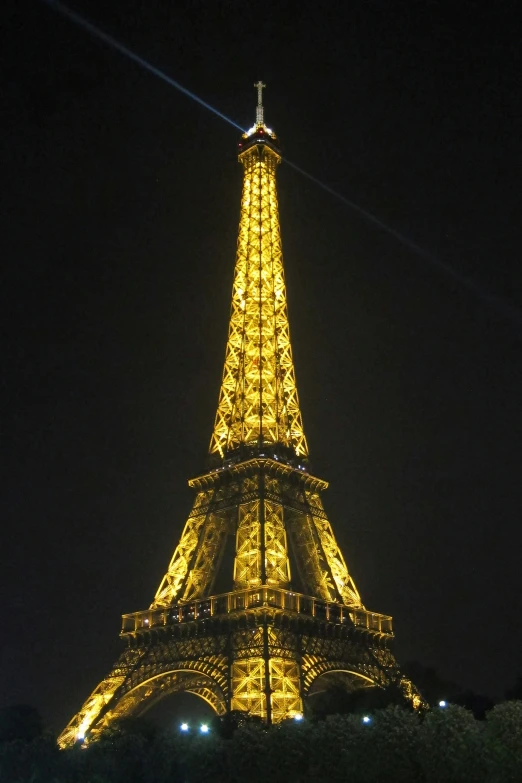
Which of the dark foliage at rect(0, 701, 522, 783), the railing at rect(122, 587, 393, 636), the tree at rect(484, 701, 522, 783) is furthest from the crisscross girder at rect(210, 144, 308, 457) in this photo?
the tree at rect(484, 701, 522, 783)

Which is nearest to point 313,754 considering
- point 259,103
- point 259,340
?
point 259,340

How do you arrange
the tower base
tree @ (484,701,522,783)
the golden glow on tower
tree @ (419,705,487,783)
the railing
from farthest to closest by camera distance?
the golden glow on tower → the railing → the tower base → tree @ (419,705,487,783) → tree @ (484,701,522,783)

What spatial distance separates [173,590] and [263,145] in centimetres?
3013

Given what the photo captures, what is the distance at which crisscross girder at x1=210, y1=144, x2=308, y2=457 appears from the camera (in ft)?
166

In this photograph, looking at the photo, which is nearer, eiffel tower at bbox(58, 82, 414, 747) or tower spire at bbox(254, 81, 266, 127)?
eiffel tower at bbox(58, 82, 414, 747)

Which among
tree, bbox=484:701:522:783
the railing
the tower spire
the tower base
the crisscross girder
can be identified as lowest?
tree, bbox=484:701:522:783

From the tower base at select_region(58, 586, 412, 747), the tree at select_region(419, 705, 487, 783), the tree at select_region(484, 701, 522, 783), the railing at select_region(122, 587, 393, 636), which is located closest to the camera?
the tree at select_region(484, 701, 522, 783)

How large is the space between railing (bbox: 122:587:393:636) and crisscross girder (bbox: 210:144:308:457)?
974 cm

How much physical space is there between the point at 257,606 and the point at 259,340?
719 inches

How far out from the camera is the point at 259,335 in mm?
53500

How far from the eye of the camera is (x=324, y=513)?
4912 centimetres

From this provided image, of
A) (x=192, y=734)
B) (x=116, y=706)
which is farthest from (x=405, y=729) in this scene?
(x=116, y=706)

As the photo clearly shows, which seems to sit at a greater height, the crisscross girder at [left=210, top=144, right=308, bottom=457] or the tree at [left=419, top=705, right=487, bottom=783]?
the crisscross girder at [left=210, top=144, right=308, bottom=457]

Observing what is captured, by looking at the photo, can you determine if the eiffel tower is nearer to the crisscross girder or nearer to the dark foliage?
the crisscross girder
